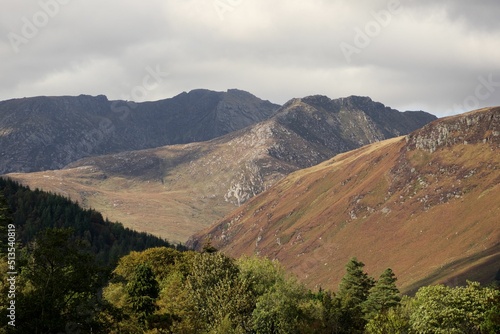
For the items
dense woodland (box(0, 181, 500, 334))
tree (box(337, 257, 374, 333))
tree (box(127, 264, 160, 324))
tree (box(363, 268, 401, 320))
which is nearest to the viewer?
dense woodland (box(0, 181, 500, 334))

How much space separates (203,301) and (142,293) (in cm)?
1111

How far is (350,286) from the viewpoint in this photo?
121 m

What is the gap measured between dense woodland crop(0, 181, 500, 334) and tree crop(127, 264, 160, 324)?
15cm

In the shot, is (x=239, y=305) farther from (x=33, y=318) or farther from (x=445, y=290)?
(x=33, y=318)

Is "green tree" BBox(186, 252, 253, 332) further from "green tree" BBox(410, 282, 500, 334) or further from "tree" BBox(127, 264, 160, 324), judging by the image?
"green tree" BBox(410, 282, 500, 334)

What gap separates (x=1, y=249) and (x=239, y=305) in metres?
39.6

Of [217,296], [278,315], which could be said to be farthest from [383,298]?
[217,296]

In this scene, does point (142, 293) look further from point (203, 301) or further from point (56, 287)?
point (56, 287)

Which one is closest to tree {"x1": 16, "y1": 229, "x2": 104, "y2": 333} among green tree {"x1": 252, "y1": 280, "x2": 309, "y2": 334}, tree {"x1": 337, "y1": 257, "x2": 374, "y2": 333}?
green tree {"x1": 252, "y1": 280, "x2": 309, "y2": 334}

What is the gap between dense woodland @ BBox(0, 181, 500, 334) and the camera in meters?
50.8

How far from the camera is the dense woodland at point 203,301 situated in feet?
167

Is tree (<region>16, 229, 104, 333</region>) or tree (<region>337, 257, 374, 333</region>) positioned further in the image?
tree (<region>337, 257, 374, 333</region>)

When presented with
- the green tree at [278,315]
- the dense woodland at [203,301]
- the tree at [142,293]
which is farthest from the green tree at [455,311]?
the tree at [142,293]

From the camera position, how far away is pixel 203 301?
84.2m
